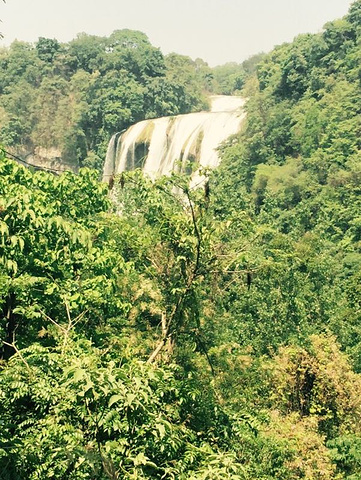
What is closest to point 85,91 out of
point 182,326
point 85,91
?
point 85,91

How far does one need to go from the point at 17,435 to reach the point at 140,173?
4.43 m

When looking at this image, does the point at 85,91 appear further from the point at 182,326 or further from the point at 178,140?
the point at 182,326

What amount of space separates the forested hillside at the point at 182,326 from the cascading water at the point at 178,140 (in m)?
6.51

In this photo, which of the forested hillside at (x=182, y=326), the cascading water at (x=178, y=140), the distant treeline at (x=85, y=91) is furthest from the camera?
the distant treeline at (x=85, y=91)

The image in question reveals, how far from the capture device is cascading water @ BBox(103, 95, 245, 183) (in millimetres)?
44031

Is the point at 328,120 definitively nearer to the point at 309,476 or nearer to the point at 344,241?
the point at 344,241

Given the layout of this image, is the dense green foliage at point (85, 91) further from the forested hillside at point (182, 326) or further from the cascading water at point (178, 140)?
the forested hillside at point (182, 326)

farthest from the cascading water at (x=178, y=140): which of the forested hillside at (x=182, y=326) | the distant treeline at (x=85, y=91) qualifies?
the distant treeline at (x=85, y=91)

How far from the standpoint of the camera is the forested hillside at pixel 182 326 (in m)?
5.41

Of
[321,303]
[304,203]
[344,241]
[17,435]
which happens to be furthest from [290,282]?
[17,435]

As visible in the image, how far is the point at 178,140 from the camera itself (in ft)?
148

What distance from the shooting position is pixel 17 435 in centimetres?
598

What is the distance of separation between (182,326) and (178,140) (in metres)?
36.9

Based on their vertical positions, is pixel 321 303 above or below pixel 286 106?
below
